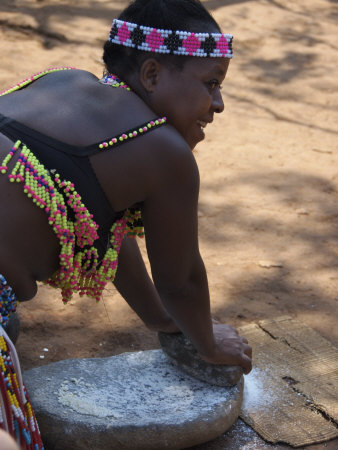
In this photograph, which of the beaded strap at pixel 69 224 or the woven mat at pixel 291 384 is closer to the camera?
the beaded strap at pixel 69 224

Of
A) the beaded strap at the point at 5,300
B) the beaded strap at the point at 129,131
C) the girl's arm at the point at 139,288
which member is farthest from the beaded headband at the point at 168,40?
the girl's arm at the point at 139,288

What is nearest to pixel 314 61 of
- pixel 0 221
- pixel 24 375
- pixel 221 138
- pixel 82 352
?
pixel 221 138

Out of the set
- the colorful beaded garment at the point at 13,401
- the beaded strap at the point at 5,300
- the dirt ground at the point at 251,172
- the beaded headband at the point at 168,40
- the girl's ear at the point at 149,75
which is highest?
the beaded headband at the point at 168,40

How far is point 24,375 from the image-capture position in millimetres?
2574

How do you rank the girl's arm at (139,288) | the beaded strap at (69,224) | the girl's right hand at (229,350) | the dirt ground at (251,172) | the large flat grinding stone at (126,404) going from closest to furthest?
the beaded strap at (69,224) → the large flat grinding stone at (126,404) → the girl's right hand at (229,350) → the girl's arm at (139,288) → the dirt ground at (251,172)

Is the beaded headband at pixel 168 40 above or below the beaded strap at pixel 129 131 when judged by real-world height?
above

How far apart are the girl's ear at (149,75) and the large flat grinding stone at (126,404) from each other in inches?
43.6

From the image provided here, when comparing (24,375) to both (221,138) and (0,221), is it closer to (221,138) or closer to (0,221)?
(0,221)

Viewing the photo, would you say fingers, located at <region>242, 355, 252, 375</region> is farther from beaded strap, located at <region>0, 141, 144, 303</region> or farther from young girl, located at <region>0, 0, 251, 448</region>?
beaded strap, located at <region>0, 141, 144, 303</region>

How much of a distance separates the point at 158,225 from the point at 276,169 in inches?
112

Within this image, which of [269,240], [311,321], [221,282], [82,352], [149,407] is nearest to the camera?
[149,407]

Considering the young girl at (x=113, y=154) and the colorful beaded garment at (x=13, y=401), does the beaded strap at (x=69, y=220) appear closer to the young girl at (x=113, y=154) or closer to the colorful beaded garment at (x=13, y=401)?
the young girl at (x=113, y=154)

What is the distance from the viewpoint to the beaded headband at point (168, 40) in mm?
1989

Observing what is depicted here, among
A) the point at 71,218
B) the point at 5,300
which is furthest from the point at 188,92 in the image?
the point at 5,300
